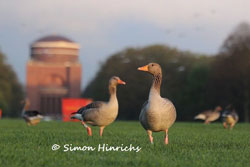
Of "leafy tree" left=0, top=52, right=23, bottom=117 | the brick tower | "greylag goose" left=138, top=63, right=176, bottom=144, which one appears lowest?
the brick tower

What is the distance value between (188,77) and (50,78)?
269 ft

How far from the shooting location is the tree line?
210 feet

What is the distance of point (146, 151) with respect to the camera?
11312 mm

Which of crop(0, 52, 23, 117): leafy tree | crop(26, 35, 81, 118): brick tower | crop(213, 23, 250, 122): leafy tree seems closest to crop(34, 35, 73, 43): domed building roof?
crop(26, 35, 81, 118): brick tower

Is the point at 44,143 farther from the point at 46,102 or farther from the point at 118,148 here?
the point at 46,102

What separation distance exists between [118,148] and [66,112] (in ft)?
142

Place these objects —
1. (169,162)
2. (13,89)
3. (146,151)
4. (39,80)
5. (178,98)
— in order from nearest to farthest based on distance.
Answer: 1. (169,162)
2. (146,151)
3. (178,98)
4. (13,89)
5. (39,80)

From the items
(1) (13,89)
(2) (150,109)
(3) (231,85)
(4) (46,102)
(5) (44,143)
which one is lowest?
(4) (46,102)

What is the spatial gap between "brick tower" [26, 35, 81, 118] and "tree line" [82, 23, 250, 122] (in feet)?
190

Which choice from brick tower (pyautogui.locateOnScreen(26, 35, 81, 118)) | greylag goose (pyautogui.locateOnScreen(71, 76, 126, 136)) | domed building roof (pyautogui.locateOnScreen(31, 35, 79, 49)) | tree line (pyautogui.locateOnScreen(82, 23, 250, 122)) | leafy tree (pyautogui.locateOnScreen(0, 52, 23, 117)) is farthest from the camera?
domed building roof (pyautogui.locateOnScreen(31, 35, 79, 49))

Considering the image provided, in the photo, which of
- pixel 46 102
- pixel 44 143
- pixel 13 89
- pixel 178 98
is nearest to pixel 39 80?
pixel 46 102

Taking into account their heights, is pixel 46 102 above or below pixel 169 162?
below

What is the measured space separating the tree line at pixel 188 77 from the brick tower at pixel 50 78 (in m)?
58.0

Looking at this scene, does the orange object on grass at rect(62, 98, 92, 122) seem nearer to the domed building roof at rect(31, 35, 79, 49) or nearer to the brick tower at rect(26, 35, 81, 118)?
the brick tower at rect(26, 35, 81, 118)
